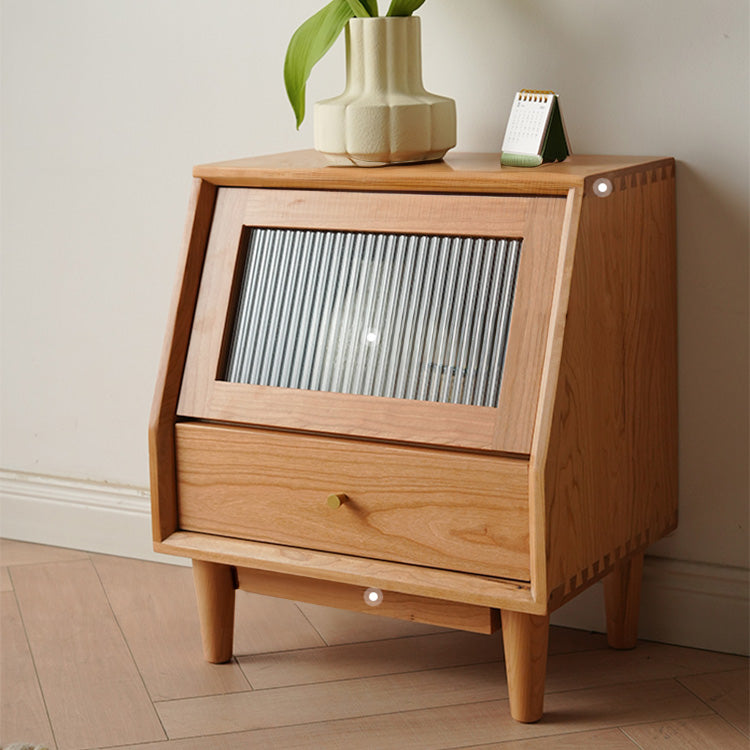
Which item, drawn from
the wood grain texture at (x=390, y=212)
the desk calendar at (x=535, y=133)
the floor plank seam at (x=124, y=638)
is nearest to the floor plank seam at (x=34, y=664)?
the floor plank seam at (x=124, y=638)

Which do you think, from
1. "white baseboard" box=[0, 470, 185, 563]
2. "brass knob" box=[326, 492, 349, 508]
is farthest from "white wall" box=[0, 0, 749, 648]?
"brass knob" box=[326, 492, 349, 508]

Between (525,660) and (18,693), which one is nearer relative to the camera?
(525,660)

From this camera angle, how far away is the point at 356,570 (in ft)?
4.67

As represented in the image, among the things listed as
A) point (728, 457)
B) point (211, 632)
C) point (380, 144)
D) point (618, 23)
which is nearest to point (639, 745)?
point (728, 457)

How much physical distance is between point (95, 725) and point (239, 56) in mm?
1044

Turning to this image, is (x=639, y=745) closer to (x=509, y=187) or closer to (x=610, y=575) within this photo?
(x=610, y=575)

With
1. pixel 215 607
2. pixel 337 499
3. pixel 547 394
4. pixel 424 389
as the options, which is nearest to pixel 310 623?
pixel 215 607

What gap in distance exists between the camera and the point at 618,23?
1.58m

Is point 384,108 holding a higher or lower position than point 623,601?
higher

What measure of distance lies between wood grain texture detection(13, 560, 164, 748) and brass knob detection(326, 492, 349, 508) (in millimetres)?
351

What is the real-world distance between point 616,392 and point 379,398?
0.97 feet

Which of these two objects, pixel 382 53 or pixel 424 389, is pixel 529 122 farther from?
pixel 424 389

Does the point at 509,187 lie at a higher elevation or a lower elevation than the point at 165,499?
higher

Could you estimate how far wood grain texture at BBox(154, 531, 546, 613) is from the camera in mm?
A: 1346
